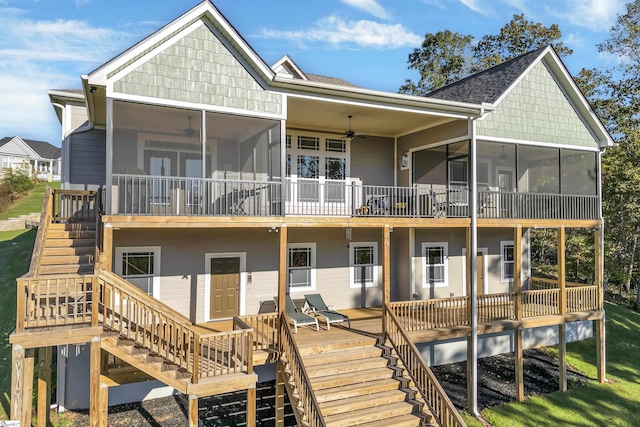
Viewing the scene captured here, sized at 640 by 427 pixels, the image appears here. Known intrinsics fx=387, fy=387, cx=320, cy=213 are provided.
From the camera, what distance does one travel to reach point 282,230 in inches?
381

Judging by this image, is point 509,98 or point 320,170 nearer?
point 509,98

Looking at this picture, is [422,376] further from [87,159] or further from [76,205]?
[87,159]

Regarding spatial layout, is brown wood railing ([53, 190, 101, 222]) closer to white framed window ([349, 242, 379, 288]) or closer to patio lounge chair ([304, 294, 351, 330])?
patio lounge chair ([304, 294, 351, 330])

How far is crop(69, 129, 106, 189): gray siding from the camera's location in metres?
11.2

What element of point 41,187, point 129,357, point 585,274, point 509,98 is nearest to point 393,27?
point 509,98

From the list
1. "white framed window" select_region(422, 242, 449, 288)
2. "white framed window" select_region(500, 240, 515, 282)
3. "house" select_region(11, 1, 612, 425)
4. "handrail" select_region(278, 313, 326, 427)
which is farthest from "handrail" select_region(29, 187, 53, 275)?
"white framed window" select_region(500, 240, 515, 282)

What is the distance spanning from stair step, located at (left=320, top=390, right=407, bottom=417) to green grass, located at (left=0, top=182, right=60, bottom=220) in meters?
27.0

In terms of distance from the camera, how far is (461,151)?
13656 mm

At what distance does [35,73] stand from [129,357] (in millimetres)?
27076

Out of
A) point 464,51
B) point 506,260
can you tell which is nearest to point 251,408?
point 506,260

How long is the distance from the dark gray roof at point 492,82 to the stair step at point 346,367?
8.83 m

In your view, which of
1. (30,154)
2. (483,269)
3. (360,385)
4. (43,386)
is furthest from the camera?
(30,154)

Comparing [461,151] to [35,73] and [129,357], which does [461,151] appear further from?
[35,73]

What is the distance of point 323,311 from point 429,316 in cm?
312
